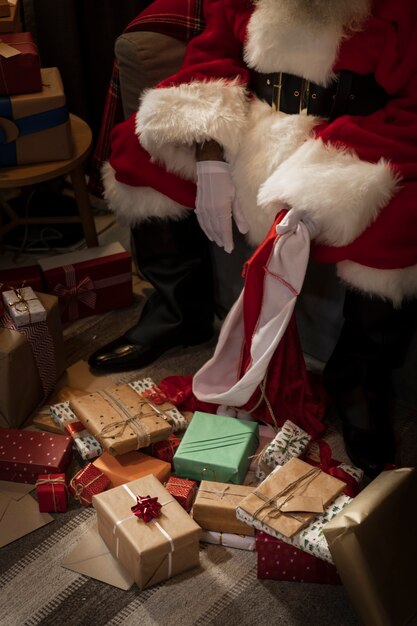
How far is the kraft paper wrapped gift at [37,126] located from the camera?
223 centimetres

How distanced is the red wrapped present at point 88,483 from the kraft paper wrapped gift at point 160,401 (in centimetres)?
25

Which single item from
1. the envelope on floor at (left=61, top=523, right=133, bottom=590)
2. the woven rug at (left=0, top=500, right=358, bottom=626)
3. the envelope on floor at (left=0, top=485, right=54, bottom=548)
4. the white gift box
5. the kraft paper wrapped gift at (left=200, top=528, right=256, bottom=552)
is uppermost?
the white gift box

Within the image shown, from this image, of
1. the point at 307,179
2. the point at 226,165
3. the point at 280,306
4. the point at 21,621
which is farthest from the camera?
the point at 226,165

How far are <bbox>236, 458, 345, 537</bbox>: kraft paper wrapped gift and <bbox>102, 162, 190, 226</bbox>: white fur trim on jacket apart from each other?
2.51ft

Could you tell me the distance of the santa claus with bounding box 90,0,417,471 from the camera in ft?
5.58

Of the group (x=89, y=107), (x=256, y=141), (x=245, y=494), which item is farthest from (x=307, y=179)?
(x=89, y=107)

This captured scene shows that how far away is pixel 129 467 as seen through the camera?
1849mm

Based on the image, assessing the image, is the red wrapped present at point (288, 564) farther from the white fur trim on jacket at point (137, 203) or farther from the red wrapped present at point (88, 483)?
the white fur trim on jacket at point (137, 203)

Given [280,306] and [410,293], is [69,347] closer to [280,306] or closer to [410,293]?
[280,306]

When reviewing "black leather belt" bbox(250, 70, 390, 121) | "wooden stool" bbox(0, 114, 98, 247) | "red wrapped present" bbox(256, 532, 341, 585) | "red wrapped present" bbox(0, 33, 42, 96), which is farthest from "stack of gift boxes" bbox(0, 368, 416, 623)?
"red wrapped present" bbox(0, 33, 42, 96)

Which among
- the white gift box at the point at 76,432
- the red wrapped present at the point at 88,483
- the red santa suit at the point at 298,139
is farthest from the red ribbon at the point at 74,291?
the red wrapped present at the point at 88,483

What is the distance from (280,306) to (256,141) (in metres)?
0.43

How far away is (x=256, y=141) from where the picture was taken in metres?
1.91

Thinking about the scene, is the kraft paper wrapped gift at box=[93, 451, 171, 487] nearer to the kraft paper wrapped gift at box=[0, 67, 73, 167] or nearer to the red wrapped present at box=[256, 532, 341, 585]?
the red wrapped present at box=[256, 532, 341, 585]
